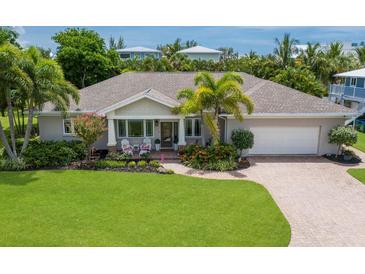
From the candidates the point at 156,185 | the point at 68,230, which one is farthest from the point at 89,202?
the point at 156,185

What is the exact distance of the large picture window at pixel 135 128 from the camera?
69.4 ft

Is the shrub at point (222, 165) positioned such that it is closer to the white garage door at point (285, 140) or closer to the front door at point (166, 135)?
the white garage door at point (285, 140)

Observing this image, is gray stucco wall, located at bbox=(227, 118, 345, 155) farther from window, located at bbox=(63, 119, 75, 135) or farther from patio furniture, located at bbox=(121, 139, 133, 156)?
window, located at bbox=(63, 119, 75, 135)

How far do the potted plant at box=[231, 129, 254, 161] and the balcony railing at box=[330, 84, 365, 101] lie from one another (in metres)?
19.9

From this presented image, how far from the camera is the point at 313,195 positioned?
14.0m

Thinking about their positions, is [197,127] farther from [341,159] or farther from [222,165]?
[341,159]

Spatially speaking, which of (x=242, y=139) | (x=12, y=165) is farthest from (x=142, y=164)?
(x=12, y=165)

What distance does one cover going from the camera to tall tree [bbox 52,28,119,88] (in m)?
34.3

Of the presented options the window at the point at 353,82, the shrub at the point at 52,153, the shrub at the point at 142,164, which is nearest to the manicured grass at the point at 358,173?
the shrub at the point at 142,164

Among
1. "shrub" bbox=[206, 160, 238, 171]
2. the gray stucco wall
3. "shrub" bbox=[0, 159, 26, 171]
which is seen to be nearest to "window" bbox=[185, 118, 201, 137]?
the gray stucco wall

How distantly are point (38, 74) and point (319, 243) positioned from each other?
52.1 feet

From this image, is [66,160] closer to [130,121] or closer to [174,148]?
[130,121]

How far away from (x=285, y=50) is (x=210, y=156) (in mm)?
30243

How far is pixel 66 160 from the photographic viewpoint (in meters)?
17.9
